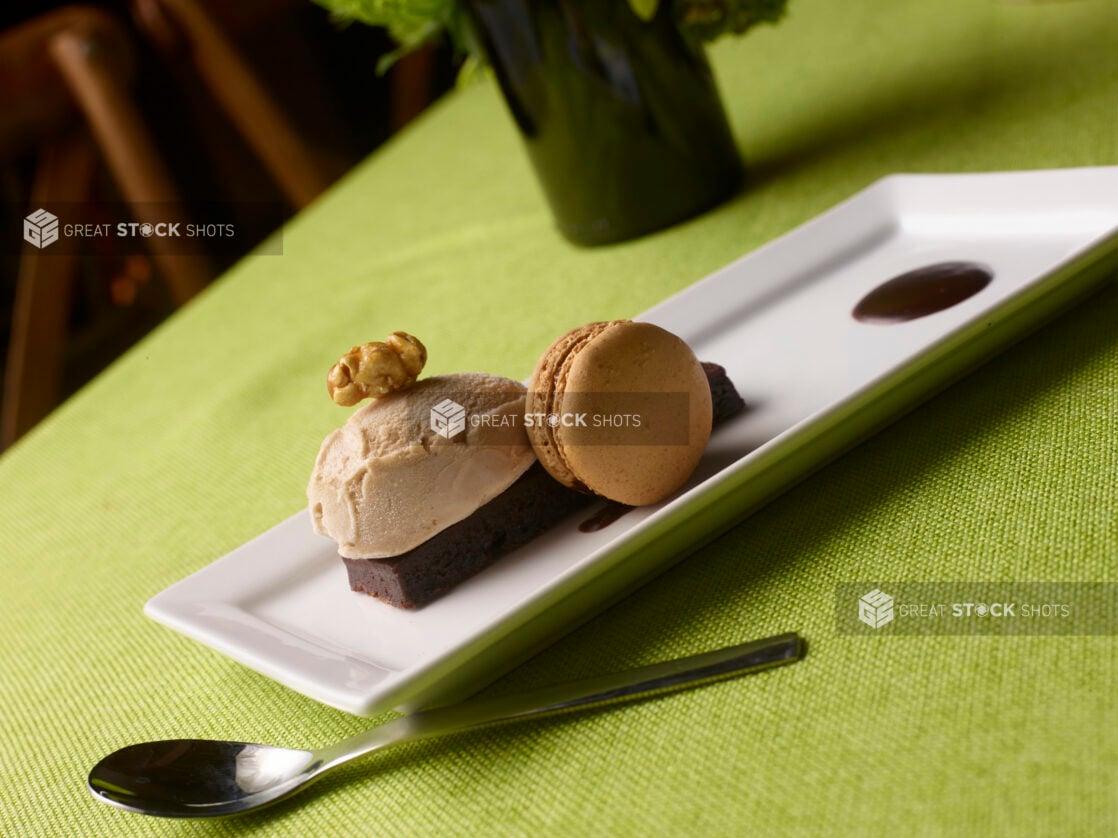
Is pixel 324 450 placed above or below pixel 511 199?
above

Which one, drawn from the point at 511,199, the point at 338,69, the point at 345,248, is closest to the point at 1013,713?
the point at 511,199

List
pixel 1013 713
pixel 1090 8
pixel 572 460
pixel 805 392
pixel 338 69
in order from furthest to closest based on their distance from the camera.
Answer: pixel 338 69, pixel 1090 8, pixel 805 392, pixel 572 460, pixel 1013 713

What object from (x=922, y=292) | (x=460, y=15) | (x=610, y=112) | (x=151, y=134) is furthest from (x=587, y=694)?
(x=151, y=134)

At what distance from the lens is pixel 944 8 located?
1734mm

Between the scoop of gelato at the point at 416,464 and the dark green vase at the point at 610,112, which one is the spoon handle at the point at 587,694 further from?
the dark green vase at the point at 610,112

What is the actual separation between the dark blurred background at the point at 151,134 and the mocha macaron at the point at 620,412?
3.96 feet

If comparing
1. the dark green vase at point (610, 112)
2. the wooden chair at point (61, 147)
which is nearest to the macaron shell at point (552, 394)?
the dark green vase at point (610, 112)

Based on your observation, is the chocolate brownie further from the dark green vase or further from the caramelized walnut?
the dark green vase

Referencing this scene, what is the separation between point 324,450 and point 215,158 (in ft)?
11.1

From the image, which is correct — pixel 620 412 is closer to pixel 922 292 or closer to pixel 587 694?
pixel 587 694

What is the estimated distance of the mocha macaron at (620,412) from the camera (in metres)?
0.77

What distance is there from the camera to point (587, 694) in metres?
0.64

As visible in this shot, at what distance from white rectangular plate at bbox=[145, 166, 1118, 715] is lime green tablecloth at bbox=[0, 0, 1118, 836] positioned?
0.11 feet

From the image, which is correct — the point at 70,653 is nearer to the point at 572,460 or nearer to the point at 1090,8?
the point at 572,460
